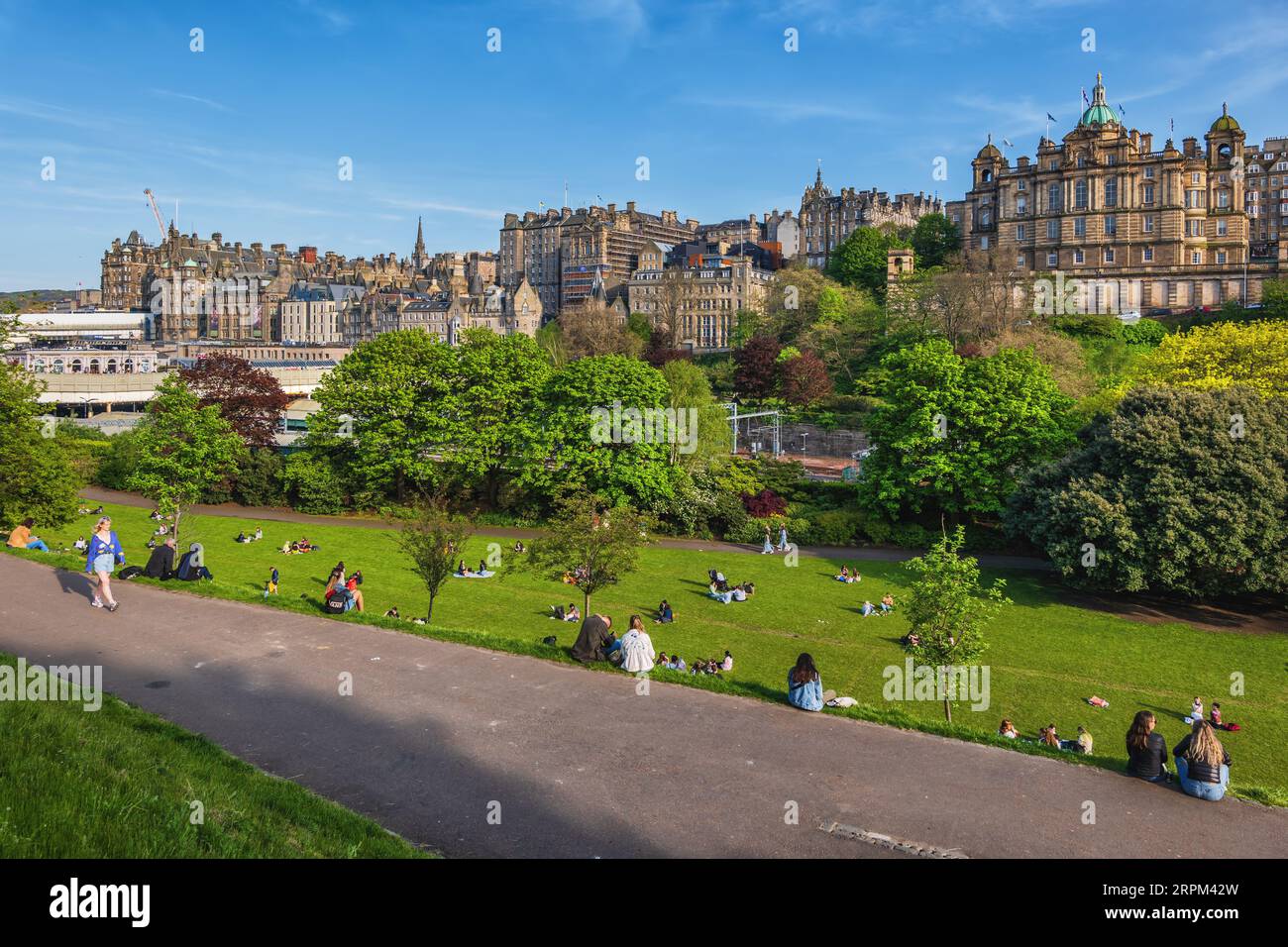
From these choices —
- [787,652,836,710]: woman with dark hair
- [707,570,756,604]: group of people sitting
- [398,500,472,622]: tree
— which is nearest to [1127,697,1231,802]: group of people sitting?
[787,652,836,710]: woman with dark hair

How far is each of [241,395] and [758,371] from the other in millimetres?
36529

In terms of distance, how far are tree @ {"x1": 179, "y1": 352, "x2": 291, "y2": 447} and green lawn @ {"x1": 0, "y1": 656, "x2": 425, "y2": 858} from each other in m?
46.3

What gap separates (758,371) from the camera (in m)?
74.9

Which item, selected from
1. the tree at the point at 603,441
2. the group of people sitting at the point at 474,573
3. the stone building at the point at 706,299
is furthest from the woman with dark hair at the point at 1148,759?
the stone building at the point at 706,299

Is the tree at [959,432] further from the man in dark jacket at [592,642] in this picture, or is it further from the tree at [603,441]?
the man in dark jacket at [592,642]

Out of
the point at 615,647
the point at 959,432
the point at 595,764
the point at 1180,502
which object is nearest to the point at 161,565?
the point at 615,647

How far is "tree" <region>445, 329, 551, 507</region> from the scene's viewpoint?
4822cm

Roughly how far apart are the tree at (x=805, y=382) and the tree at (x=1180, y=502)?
3914 centimetres

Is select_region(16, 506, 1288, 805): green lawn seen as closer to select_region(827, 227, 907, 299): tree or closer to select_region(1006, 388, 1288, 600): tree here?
select_region(1006, 388, 1288, 600): tree

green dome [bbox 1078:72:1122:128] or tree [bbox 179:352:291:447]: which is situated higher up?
green dome [bbox 1078:72:1122:128]

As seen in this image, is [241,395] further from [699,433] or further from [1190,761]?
[1190,761]
